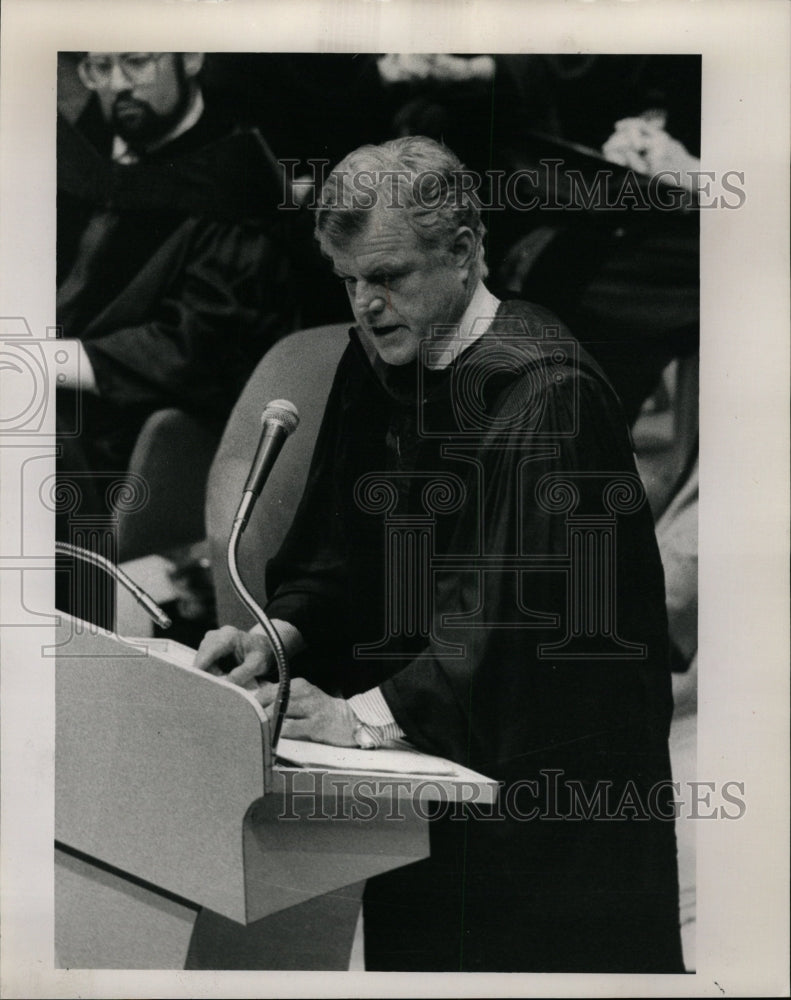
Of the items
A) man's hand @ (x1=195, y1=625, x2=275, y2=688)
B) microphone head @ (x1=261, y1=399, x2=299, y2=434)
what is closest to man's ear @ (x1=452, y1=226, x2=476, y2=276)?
microphone head @ (x1=261, y1=399, x2=299, y2=434)

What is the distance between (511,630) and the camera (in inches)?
Answer: 75.1

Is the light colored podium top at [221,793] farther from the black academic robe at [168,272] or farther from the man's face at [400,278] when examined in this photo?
the man's face at [400,278]

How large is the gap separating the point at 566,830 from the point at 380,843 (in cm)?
35

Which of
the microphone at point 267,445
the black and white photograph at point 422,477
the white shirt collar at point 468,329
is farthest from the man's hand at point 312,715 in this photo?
the white shirt collar at point 468,329

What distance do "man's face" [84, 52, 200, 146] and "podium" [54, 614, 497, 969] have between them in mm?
944

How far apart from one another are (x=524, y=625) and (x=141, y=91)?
4.05ft

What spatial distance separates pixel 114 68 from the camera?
196 cm

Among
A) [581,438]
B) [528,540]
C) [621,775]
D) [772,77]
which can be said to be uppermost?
[772,77]

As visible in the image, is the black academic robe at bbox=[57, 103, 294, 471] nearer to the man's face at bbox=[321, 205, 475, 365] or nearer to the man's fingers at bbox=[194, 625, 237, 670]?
the man's face at bbox=[321, 205, 475, 365]

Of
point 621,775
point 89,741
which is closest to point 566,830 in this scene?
point 621,775

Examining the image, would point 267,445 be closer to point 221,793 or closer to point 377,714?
point 377,714

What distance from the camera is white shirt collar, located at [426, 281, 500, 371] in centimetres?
192

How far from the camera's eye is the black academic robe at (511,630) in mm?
1909

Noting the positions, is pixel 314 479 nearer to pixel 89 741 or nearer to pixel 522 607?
pixel 522 607
